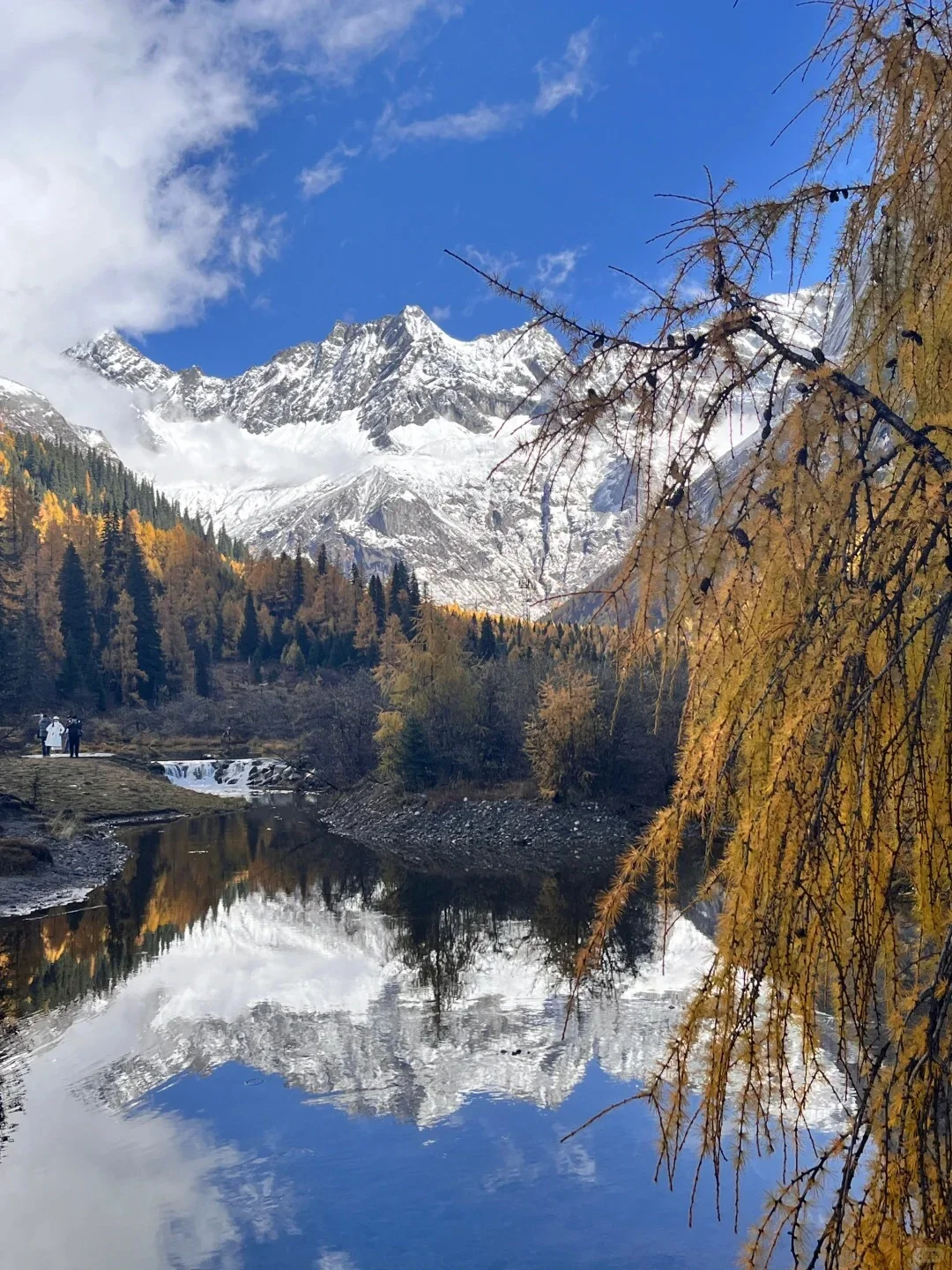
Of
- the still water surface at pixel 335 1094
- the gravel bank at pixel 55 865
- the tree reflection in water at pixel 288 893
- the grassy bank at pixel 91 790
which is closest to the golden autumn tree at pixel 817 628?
the still water surface at pixel 335 1094

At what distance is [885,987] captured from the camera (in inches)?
111

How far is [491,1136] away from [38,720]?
6509cm

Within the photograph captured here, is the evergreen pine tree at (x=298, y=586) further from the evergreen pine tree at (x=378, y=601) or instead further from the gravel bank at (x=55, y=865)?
the gravel bank at (x=55, y=865)

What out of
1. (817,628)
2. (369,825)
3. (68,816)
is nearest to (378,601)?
(369,825)

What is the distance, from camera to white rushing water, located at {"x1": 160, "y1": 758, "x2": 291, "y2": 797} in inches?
2448

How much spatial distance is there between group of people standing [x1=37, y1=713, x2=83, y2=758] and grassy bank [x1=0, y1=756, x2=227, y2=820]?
3.02 meters

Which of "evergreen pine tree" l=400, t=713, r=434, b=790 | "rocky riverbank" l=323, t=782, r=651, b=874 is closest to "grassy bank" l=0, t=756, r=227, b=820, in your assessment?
"rocky riverbank" l=323, t=782, r=651, b=874

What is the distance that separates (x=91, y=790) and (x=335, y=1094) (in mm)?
39009

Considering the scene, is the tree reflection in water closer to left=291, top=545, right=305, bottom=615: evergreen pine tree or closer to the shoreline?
the shoreline

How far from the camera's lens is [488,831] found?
133ft

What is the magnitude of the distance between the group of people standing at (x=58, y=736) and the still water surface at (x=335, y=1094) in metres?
37.9

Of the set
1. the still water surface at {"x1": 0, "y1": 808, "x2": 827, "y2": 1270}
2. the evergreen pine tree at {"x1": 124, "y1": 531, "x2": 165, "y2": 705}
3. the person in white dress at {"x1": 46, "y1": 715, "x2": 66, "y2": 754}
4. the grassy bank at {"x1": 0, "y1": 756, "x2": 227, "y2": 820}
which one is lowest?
the still water surface at {"x1": 0, "y1": 808, "x2": 827, "y2": 1270}

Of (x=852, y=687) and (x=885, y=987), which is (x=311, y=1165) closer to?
(x=885, y=987)

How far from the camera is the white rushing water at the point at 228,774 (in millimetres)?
62188
